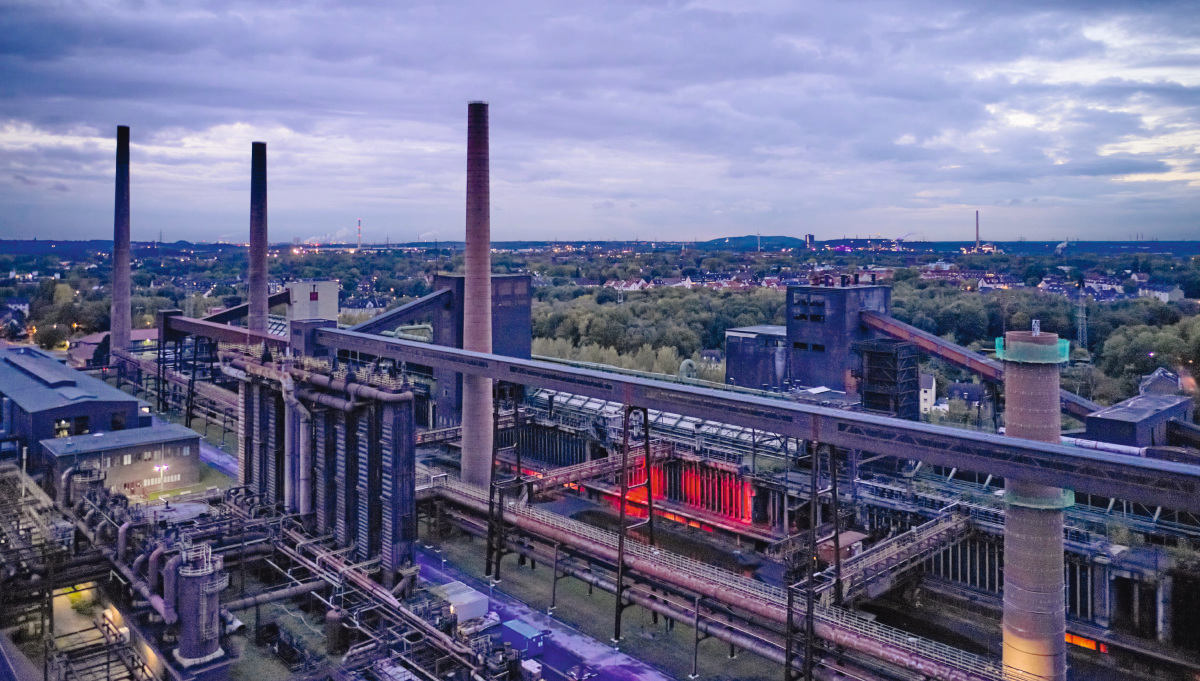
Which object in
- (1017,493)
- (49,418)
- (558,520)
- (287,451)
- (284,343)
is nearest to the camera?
(1017,493)

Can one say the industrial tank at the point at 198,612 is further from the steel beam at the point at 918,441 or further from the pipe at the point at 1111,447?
the pipe at the point at 1111,447

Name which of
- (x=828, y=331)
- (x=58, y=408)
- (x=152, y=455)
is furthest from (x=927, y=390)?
(x=58, y=408)

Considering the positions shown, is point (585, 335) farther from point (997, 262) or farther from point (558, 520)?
point (997, 262)

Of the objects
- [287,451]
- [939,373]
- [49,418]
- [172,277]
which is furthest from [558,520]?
[172,277]

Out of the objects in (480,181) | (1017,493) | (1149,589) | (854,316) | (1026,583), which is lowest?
(1149,589)

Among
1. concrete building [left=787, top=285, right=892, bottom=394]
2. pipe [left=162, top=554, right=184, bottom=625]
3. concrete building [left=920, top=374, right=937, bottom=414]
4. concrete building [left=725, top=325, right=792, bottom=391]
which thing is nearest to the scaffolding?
concrete building [left=787, top=285, right=892, bottom=394]

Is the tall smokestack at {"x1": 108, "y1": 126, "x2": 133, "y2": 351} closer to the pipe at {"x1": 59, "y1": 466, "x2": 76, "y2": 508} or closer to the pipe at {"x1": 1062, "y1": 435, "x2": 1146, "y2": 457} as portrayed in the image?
the pipe at {"x1": 59, "y1": 466, "x2": 76, "y2": 508}

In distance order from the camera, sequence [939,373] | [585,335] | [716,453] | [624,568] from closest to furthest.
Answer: [624,568], [716,453], [939,373], [585,335]

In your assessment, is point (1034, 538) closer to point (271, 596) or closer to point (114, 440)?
point (271, 596)
